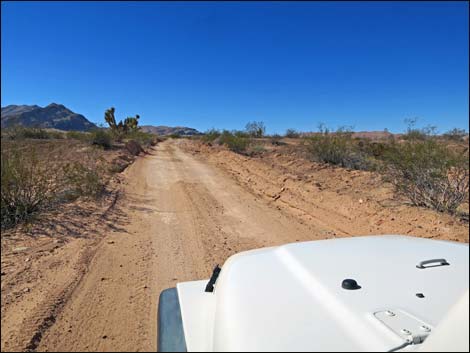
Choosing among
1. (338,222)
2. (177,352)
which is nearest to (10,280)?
(177,352)

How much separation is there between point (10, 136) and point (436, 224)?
10468mm

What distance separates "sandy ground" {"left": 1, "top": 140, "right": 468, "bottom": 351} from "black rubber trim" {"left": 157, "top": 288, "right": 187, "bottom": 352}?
0.86m

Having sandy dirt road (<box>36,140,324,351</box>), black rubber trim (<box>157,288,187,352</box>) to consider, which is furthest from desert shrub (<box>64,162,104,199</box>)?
black rubber trim (<box>157,288,187,352</box>)

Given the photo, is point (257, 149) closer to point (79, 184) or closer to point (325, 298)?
point (79, 184)

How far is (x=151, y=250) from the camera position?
498 cm

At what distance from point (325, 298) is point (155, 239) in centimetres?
426

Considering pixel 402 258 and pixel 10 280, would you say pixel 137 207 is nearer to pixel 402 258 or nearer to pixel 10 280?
pixel 10 280

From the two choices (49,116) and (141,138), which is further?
(49,116)

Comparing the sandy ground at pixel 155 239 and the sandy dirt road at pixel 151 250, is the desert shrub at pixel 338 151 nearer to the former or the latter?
the sandy ground at pixel 155 239

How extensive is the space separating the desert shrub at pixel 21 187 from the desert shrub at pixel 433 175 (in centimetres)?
816

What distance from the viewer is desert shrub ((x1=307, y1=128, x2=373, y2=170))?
14.5m

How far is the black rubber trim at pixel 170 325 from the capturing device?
1.54 metres

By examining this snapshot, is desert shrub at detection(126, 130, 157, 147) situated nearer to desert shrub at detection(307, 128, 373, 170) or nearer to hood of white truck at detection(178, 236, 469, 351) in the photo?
desert shrub at detection(307, 128, 373, 170)

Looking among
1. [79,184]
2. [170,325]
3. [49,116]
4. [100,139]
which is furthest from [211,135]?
[170,325]
